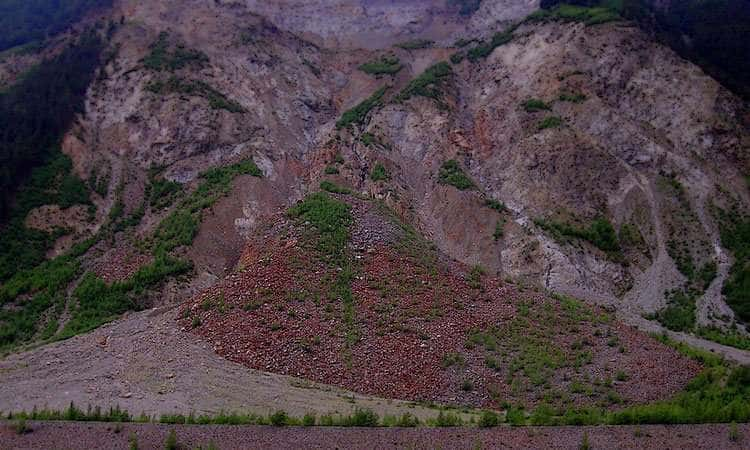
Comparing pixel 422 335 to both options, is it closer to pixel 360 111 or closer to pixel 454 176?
pixel 454 176

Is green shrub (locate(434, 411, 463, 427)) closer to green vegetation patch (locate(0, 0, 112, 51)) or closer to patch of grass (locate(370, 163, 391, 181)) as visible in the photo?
patch of grass (locate(370, 163, 391, 181))

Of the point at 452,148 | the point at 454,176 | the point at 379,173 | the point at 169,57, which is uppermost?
the point at 169,57

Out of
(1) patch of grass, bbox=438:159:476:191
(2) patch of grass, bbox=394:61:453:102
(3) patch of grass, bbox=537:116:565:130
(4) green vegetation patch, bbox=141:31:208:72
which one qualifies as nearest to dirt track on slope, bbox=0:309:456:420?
(1) patch of grass, bbox=438:159:476:191

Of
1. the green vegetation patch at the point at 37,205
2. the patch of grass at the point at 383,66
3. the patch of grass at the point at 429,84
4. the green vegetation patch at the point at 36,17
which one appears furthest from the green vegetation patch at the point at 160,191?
the green vegetation patch at the point at 36,17

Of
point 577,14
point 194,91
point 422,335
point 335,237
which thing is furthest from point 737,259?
point 194,91

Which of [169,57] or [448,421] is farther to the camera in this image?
[169,57]
